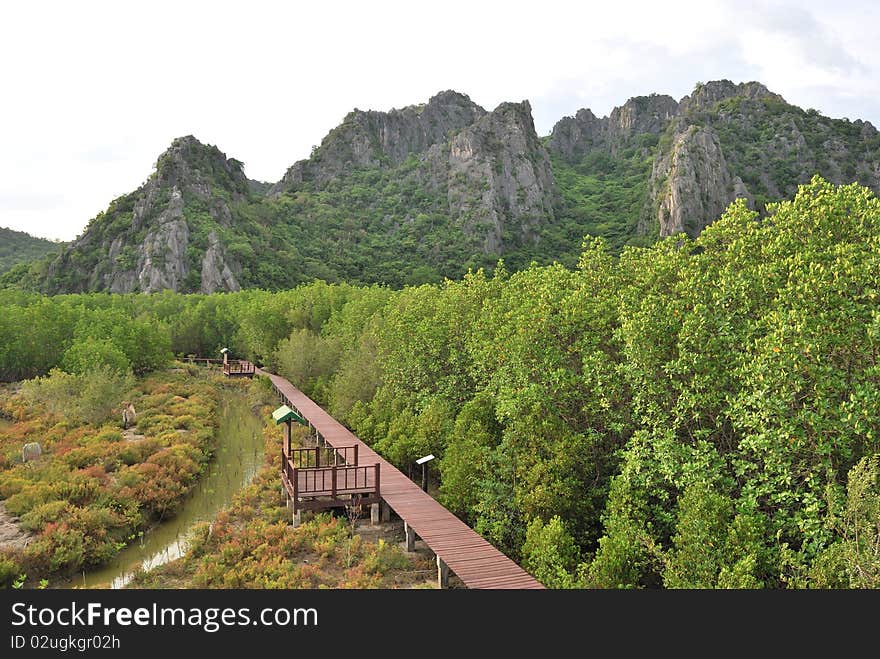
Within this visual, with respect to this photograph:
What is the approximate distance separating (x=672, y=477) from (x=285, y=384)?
111 ft

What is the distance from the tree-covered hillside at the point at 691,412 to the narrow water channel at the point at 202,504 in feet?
25.9

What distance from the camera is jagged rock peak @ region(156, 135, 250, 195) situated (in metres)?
119

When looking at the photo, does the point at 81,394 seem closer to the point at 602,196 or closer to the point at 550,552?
the point at 550,552

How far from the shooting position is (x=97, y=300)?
74188 millimetres

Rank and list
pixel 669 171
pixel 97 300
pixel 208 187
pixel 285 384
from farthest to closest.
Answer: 1. pixel 208 187
2. pixel 669 171
3. pixel 97 300
4. pixel 285 384

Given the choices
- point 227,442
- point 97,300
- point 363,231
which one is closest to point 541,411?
point 227,442

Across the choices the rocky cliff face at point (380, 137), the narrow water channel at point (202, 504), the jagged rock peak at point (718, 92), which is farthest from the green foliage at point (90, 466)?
the jagged rock peak at point (718, 92)

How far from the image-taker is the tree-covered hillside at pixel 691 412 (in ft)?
33.8

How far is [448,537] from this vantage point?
52.4 feet

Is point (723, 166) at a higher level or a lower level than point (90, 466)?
higher

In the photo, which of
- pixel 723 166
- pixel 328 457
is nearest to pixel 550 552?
pixel 328 457

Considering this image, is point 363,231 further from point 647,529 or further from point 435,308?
point 647,529

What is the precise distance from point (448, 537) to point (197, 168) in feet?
408

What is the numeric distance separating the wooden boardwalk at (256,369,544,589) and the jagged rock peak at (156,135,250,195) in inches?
4346
